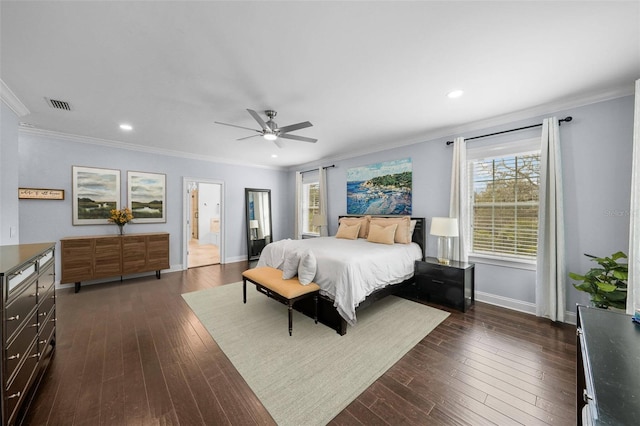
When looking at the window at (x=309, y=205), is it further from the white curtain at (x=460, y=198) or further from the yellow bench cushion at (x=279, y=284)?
the white curtain at (x=460, y=198)

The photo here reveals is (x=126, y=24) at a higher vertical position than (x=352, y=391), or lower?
higher

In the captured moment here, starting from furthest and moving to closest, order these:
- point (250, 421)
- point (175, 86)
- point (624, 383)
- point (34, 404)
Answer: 1. point (175, 86)
2. point (34, 404)
3. point (250, 421)
4. point (624, 383)

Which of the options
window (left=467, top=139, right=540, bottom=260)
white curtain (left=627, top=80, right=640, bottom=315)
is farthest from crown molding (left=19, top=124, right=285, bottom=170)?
white curtain (left=627, top=80, right=640, bottom=315)

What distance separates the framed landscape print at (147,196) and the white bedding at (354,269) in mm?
3045

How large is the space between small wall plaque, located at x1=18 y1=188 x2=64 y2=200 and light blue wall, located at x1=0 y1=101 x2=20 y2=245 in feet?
4.62

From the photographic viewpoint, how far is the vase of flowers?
4406mm

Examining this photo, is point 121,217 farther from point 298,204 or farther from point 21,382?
point 298,204

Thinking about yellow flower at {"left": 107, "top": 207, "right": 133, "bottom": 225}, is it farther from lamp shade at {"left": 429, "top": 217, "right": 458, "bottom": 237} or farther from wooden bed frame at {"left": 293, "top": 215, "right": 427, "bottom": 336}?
lamp shade at {"left": 429, "top": 217, "right": 458, "bottom": 237}

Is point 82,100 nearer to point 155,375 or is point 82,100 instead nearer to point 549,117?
point 155,375

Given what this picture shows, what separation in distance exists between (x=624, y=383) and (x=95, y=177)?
646 centimetres

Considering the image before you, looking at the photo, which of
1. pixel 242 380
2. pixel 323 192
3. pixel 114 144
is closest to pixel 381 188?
pixel 323 192

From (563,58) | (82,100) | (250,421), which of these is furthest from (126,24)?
(563,58)

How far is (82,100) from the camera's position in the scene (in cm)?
285

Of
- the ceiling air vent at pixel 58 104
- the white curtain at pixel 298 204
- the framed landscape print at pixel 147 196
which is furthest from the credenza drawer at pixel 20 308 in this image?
the white curtain at pixel 298 204
